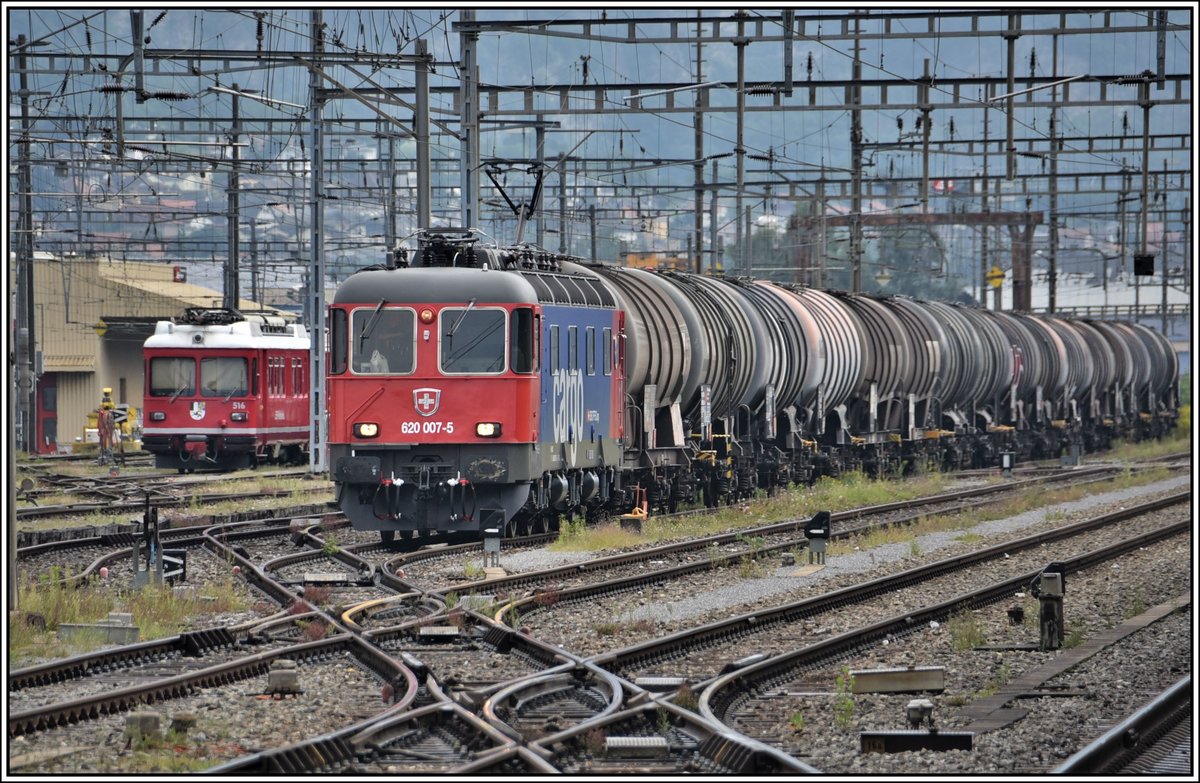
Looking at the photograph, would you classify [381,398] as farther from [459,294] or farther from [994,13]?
[994,13]

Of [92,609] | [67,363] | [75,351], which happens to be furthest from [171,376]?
[92,609]

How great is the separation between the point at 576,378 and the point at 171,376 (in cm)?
1730

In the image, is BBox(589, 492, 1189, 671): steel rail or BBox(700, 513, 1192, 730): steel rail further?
BBox(589, 492, 1189, 671): steel rail

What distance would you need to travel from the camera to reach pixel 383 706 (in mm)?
10281

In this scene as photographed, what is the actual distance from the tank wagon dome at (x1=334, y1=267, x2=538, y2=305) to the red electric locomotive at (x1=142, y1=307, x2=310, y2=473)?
17037 millimetres

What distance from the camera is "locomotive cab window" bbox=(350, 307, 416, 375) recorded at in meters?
19.3

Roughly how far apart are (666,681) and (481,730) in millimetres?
1959

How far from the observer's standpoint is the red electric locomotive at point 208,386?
3591 centimetres

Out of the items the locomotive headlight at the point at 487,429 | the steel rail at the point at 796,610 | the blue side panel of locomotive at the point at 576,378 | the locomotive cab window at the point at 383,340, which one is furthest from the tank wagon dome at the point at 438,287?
the steel rail at the point at 796,610

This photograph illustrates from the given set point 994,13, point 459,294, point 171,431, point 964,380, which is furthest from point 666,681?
point 964,380

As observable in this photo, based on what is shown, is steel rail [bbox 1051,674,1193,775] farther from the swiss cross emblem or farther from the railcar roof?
the railcar roof

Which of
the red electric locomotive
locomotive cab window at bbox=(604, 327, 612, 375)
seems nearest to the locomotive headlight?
locomotive cab window at bbox=(604, 327, 612, 375)

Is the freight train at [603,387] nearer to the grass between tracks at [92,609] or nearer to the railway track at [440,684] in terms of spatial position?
the railway track at [440,684]

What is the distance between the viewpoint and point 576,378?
2100cm
